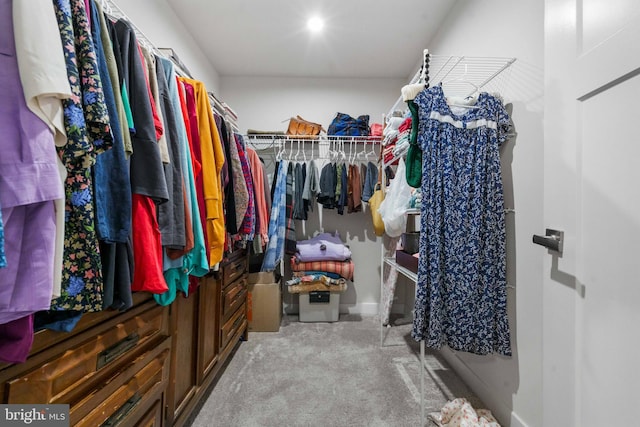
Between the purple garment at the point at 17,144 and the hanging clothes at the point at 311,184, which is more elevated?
the hanging clothes at the point at 311,184

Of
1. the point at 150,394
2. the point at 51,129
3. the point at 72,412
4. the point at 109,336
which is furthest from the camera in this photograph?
the point at 150,394

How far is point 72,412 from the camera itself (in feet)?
2.17

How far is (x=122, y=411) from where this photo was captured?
820 millimetres

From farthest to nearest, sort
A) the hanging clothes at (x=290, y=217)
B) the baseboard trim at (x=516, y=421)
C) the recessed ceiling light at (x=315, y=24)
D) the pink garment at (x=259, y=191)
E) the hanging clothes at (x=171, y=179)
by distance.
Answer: the hanging clothes at (x=290, y=217), the recessed ceiling light at (x=315, y=24), the pink garment at (x=259, y=191), the baseboard trim at (x=516, y=421), the hanging clothes at (x=171, y=179)

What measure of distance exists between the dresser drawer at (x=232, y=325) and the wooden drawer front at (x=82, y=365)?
0.79 meters

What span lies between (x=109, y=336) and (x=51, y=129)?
616mm

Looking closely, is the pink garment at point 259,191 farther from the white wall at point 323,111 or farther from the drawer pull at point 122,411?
the drawer pull at point 122,411

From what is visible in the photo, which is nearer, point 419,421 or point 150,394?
point 150,394

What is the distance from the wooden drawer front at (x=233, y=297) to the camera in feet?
5.73

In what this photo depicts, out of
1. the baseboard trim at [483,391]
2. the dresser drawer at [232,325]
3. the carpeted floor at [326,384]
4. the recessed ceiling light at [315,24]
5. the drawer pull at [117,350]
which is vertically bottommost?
the carpeted floor at [326,384]

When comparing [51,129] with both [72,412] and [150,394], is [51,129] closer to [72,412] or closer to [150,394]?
[72,412]

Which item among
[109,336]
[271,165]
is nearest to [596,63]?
[109,336]

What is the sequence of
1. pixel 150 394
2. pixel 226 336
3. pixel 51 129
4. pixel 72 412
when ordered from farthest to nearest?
1. pixel 226 336
2. pixel 150 394
3. pixel 72 412
4. pixel 51 129

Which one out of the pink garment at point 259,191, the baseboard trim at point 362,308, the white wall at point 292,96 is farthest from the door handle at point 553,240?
the white wall at point 292,96
